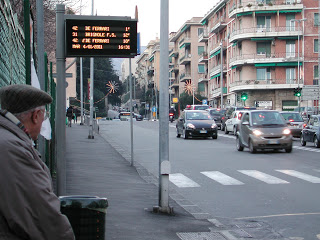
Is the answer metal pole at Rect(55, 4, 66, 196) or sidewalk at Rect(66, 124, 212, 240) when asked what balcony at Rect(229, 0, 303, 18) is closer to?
sidewalk at Rect(66, 124, 212, 240)

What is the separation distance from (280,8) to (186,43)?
39511mm

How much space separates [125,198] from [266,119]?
13.6 meters

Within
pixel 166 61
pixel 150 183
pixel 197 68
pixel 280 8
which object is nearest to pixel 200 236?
pixel 166 61

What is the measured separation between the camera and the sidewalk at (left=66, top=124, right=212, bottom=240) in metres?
8.27

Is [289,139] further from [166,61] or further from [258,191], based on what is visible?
[166,61]

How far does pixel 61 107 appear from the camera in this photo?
27.9 feet

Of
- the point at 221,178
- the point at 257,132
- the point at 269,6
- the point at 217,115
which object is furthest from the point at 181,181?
the point at 269,6

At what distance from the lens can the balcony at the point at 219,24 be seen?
266ft

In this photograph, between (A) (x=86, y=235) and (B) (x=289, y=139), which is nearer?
(A) (x=86, y=235)

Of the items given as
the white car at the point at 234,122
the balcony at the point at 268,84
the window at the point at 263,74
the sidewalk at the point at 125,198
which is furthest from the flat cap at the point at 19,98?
the window at the point at 263,74

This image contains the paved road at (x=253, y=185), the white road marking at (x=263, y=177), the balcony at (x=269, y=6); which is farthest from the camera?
the balcony at (x=269, y=6)

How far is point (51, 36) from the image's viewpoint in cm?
3397

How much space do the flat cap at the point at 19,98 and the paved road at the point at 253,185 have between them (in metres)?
5.60

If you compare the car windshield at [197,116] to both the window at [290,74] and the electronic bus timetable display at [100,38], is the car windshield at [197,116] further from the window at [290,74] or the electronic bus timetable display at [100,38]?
the window at [290,74]
